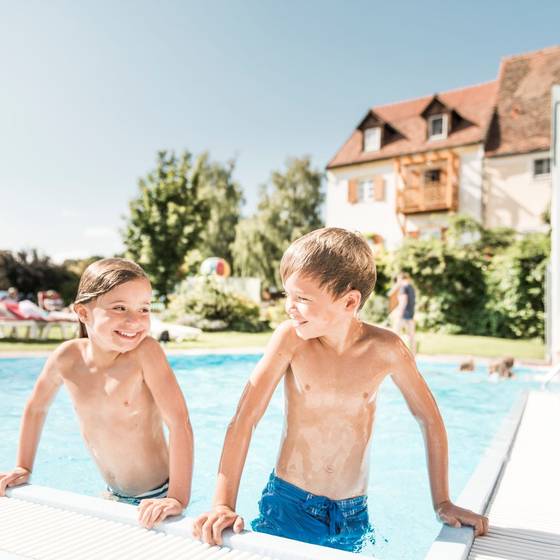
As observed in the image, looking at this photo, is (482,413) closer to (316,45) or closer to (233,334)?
(233,334)

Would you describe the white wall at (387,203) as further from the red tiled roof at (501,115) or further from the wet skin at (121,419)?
the wet skin at (121,419)

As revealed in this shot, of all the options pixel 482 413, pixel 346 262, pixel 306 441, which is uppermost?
pixel 346 262

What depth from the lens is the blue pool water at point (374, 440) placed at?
4293mm

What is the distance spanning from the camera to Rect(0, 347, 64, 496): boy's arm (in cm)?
216

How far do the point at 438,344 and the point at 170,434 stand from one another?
13.8m

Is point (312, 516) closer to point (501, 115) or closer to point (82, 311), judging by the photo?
point (82, 311)

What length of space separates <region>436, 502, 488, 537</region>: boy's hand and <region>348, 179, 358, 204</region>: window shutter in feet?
84.8

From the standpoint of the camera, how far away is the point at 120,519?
1651 mm

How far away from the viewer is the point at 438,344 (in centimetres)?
1465

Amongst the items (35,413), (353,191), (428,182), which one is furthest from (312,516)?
(353,191)

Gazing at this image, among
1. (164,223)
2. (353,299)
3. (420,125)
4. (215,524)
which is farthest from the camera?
(164,223)

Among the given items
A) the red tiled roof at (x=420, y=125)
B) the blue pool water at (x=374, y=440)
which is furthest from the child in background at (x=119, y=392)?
the red tiled roof at (x=420, y=125)

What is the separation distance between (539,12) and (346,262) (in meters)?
25.0

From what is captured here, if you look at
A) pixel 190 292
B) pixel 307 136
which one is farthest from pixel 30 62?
pixel 307 136
